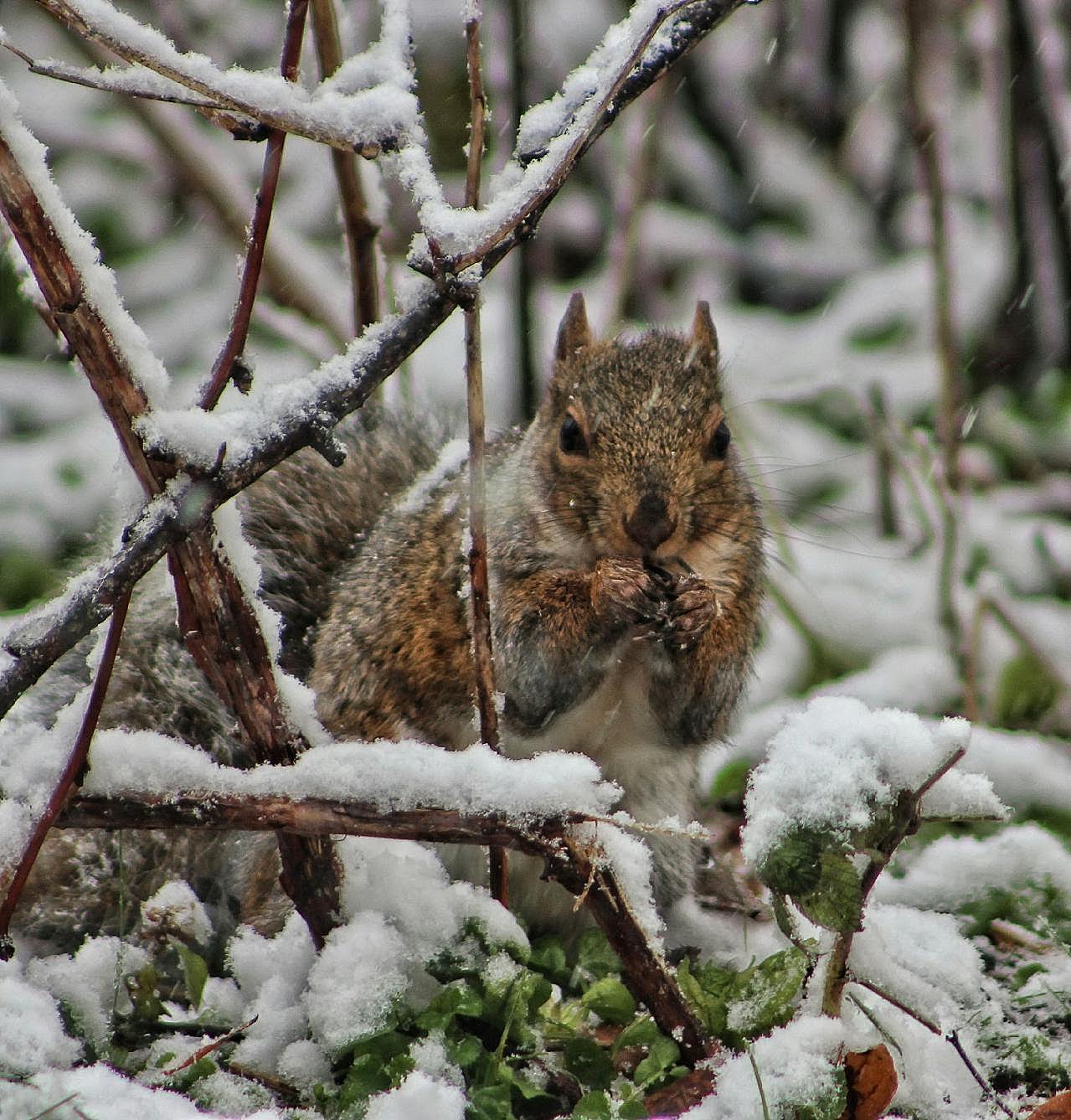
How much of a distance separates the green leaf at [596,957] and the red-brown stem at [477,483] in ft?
0.34

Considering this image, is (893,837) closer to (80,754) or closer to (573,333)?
(80,754)

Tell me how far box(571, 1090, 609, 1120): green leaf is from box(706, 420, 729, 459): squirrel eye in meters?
0.96

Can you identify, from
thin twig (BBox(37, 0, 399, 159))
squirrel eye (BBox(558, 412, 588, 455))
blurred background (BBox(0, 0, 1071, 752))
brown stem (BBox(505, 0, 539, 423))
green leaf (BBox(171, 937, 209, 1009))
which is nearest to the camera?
thin twig (BBox(37, 0, 399, 159))

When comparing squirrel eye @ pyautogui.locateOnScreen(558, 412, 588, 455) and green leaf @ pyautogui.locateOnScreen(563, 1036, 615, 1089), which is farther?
squirrel eye @ pyautogui.locateOnScreen(558, 412, 588, 455)

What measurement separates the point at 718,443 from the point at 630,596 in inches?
15.5

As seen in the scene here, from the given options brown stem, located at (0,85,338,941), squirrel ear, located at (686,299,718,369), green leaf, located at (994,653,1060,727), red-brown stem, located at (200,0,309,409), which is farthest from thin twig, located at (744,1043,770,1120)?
green leaf, located at (994,653,1060,727)

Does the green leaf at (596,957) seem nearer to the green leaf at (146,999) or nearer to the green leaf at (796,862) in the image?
the green leaf at (796,862)

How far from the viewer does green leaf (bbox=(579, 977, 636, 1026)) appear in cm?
144

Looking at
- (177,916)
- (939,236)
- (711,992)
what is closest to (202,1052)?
(177,916)

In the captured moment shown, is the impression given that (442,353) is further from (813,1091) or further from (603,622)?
(813,1091)

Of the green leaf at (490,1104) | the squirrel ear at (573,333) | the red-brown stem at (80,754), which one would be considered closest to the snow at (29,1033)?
the red-brown stem at (80,754)

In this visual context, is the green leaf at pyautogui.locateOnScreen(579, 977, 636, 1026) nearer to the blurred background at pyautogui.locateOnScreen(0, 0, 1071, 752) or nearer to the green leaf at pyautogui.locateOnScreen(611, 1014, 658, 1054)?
the green leaf at pyautogui.locateOnScreen(611, 1014, 658, 1054)

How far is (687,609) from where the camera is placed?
1717 millimetres

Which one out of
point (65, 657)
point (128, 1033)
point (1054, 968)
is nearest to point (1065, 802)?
point (1054, 968)
